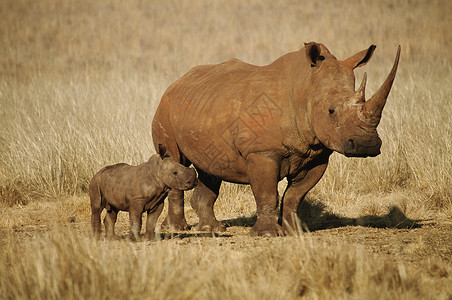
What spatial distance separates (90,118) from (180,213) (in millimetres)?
4911

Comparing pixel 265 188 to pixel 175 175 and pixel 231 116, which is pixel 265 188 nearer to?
pixel 231 116

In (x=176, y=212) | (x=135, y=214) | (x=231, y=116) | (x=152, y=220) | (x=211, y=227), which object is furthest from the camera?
(x=176, y=212)

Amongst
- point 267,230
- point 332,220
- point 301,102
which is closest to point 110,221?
point 267,230

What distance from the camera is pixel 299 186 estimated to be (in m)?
6.95

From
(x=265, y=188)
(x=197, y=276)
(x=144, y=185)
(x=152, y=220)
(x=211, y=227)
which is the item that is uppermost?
(x=144, y=185)

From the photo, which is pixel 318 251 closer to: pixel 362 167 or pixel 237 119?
pixel 237 119

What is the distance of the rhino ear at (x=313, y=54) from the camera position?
20.6ft

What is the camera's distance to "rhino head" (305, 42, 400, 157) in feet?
19.2

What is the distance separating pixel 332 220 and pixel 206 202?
65.8 inches

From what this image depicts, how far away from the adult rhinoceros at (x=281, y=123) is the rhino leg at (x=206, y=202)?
62 centimetres

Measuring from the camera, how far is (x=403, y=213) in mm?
8367

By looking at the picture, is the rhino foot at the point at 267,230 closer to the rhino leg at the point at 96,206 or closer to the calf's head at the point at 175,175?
the calf's head at the point at 175,175

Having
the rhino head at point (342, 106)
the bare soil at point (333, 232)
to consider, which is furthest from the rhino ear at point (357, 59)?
the bare soil at point (333, 232)

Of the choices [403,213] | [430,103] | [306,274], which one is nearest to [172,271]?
[306,274]
